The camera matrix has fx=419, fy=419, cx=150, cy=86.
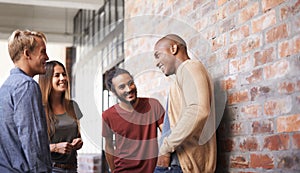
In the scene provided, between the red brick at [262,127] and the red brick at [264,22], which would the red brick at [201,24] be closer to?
→ the red brick at [264,22]

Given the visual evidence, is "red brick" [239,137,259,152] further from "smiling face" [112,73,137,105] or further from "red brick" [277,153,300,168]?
"smiling face" [112,73,137,105]

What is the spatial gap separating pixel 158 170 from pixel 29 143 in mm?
798

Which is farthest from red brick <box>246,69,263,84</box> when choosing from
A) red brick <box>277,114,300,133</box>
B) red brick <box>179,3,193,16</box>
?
red brick <box>179,3,193,16</box>

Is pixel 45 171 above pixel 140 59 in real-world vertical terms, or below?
below

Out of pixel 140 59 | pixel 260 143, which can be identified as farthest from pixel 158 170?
pixel 140 59

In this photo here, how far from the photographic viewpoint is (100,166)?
4895 millimetres

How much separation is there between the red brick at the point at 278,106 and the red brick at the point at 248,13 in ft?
1.34

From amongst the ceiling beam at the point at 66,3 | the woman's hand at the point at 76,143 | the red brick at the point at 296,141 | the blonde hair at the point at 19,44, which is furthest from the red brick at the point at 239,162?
the ceiling beam at the point at 66,3

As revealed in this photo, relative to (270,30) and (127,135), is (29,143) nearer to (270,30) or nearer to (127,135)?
(127,135)

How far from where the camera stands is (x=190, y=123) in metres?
1.91

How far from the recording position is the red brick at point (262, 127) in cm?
176

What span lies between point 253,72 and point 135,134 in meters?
0.79

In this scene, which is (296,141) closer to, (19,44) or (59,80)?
(19,44)

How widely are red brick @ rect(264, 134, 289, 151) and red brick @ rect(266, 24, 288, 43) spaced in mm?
399
